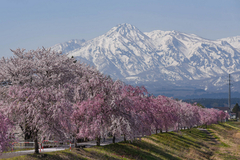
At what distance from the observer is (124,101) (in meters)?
45.5

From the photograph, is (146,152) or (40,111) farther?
(146,152)

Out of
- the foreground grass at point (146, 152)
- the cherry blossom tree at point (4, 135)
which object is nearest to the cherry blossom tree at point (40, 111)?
the foreground grass at point (146, 152)

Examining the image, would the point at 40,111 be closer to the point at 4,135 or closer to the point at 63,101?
the point at 63,101

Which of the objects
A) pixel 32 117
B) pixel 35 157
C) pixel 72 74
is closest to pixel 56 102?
pixel 32 117

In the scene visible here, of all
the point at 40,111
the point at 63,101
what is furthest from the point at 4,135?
the point at 63,101

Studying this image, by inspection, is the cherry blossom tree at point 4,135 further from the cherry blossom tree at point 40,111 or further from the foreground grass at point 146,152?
the foreground grass at point 146,152

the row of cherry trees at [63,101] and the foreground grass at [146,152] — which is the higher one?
the row of cherry trees at [63,101]

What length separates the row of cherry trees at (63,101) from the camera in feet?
112

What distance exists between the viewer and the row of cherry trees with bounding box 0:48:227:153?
34188 millimetres

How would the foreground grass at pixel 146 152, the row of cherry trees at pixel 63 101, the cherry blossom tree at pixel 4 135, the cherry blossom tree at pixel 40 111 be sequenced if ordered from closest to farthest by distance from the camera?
the cherry blossom tree at pixel 4 135
the cherry blossom tree at pixel 40 111
the row of cherry trees at pixel 63 101
the foreground grass at pixel 146 152

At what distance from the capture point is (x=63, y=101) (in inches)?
1396

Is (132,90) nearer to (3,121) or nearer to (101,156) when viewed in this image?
(101,156)

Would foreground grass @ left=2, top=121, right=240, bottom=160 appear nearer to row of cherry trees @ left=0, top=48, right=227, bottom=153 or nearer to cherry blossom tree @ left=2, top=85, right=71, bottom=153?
row of cherry trees @ left=0, top=48, right=227, bottom=153

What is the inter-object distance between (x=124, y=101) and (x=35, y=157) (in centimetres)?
1611
